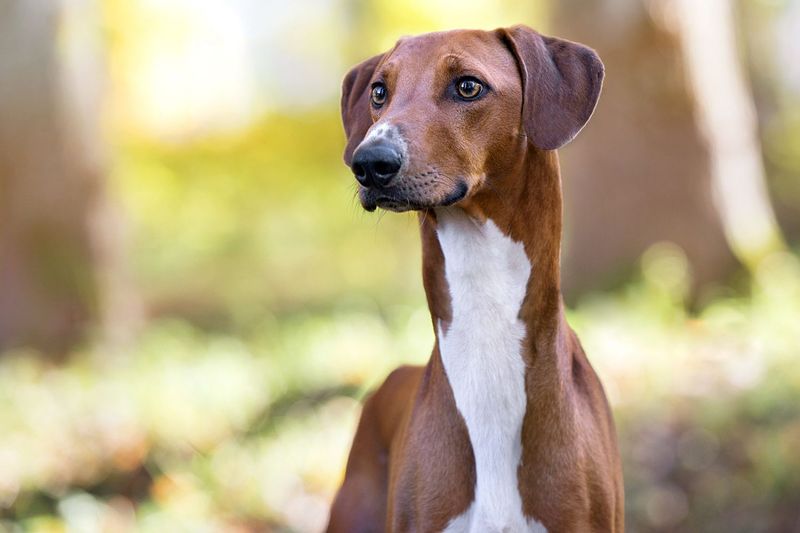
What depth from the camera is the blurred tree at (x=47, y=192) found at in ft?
26.9

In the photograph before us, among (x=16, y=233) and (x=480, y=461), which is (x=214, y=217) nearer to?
(x=16, y=233)

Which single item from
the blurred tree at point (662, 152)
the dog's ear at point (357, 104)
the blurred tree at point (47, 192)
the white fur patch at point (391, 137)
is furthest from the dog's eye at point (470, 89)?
the blurred tree at point (47, 192)

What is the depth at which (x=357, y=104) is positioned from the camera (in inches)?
145

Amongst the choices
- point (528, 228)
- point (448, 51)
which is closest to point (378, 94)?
point (448, 51)

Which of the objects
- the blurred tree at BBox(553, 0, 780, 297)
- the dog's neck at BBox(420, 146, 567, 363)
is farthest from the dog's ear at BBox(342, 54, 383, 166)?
the blurred tree at BBox(553, 0, 780, 297)

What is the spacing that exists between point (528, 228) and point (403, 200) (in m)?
0.44

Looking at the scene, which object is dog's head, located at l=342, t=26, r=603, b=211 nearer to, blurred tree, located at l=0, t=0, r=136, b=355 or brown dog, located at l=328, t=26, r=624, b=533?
brown dog, located at l=328, t=26, r=624, b=533

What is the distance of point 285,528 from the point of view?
5.76 metres

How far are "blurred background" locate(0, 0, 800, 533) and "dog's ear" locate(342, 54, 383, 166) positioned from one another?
0.80 ft

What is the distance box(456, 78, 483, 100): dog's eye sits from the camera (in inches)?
124

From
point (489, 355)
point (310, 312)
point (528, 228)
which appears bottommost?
point (310, 312)

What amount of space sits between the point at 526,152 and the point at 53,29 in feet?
19.4

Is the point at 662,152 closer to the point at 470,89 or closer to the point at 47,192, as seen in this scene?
the point at 47,192

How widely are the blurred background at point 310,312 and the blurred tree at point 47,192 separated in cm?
2
